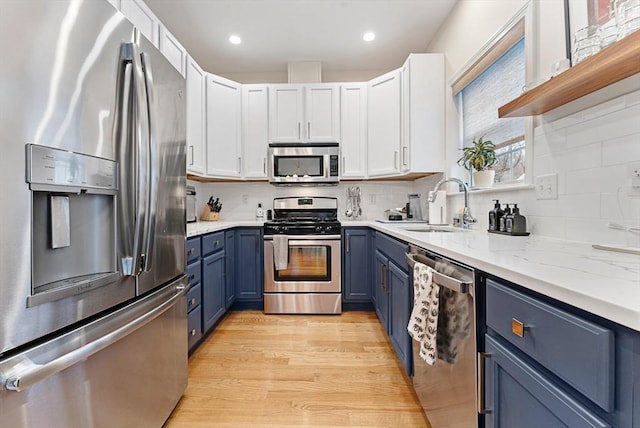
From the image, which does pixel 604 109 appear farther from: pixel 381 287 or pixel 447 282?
pixel 381 287

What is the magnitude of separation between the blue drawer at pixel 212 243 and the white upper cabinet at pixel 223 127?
815 mm

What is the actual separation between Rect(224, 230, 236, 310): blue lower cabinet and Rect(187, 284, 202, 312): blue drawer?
1.92ft

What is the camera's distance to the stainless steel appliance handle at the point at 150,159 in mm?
1162

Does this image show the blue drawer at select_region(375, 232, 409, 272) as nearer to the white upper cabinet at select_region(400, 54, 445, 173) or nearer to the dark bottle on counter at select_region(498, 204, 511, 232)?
the dark bottle on counter at select_region(498, 204, 511, 232)

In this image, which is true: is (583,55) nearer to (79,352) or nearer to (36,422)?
(79,352)

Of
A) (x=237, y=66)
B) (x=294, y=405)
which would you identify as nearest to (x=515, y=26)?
(x=294, y=405)

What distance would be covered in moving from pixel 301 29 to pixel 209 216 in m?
2.19

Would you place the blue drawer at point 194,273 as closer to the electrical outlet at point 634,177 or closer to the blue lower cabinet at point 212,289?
the blue lower cabinet at point 212,289

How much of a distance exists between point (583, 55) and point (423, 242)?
3.08 feet

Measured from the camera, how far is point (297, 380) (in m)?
1.87

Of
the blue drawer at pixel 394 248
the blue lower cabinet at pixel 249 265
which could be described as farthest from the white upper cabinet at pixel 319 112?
the blue drawer at pixel 394 248

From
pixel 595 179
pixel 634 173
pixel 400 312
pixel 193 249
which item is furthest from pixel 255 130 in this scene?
pixel 634 173

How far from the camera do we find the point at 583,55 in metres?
1.15

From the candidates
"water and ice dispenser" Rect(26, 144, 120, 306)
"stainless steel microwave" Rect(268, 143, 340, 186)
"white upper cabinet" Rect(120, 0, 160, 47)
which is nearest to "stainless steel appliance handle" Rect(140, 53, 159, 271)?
"water and ice dispenser" Rect(26, 144, 120, 306)
